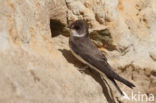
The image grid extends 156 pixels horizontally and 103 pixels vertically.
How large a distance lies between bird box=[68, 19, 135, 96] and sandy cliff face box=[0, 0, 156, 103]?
9cm

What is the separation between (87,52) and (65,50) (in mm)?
232

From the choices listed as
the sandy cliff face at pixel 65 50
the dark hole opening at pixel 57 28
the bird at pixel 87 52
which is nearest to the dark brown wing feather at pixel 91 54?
the bird at pixel 87 52

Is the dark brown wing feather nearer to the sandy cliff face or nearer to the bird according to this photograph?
the bird

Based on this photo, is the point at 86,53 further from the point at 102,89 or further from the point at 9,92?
the point at 9,92

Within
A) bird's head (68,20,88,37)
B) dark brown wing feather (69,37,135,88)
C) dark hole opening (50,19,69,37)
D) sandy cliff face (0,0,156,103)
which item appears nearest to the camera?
sandy cliff face (0,0,156,103)

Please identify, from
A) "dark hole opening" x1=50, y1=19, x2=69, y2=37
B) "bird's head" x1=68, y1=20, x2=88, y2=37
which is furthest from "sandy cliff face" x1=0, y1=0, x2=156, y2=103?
"bird's head" x1=68, y1=20, x2=88, y2=37

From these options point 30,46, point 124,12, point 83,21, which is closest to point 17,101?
point 30,46

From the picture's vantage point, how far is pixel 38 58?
2.87 metres

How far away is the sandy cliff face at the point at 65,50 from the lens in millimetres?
2625

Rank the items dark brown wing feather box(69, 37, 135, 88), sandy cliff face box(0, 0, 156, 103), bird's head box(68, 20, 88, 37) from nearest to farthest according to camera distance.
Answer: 1. sandy cliff face box(0, 0, 156, 103)
2. dark brown wing feather box(69, 37, 135, 88)
3. bird's head box(68, 20, 88, 37)

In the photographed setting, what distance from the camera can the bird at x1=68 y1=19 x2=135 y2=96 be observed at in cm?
347

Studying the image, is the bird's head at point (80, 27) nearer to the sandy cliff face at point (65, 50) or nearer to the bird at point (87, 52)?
the bird at point (87, 52)

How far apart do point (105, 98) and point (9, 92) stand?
49.0 inches

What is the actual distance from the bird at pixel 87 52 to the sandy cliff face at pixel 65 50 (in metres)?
0.09
